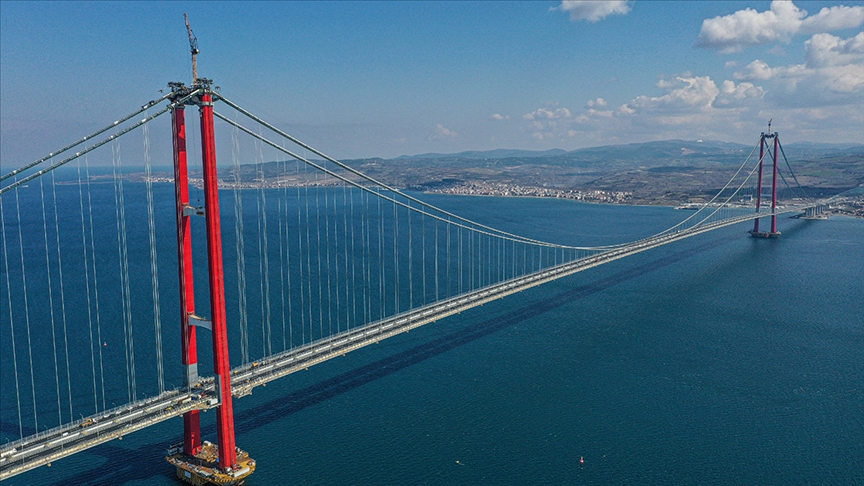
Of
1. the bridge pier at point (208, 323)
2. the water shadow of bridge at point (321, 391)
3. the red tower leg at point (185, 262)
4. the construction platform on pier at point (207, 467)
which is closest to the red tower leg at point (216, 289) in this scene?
the bridge pier at point (208, 323)

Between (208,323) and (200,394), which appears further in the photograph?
(200,394)

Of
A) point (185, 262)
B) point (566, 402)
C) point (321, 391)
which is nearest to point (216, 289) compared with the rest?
point (185, 262)

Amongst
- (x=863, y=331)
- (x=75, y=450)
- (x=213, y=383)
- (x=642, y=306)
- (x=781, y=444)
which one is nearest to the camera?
(x=75, y=450)

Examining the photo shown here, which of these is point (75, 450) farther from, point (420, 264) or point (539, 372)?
point (420, 264)

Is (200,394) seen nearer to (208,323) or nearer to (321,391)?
(208,323)

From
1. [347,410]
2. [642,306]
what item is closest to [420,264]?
[642,306]

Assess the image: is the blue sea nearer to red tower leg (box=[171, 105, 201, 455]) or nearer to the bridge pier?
the bridge pier
